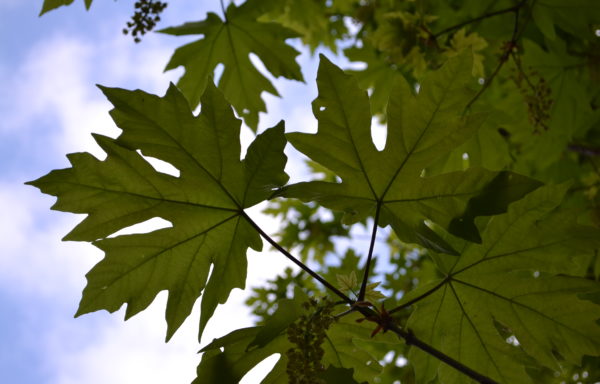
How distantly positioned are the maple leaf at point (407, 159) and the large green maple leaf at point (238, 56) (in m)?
1.51

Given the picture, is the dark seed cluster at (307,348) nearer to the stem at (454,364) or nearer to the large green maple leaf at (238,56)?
the stem at (454,364)

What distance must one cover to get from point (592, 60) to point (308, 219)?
3271 millimetres

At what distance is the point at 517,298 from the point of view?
1.87 meters

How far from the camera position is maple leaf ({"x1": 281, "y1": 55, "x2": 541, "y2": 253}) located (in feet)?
5.32

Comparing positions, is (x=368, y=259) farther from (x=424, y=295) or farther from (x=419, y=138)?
(x=419, y=138)

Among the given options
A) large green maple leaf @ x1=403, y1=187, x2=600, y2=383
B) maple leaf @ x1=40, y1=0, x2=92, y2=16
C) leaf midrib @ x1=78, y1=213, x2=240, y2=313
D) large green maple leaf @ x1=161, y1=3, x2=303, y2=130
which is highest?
large green maple leaf @ x1=161, y1=3, x2=303, y2=130

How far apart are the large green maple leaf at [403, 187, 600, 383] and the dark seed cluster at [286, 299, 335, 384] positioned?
0.40 m

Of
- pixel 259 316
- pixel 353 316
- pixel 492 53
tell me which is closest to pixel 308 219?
pixel 259 316

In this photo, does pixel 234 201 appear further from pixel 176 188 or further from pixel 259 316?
pixel 259 316

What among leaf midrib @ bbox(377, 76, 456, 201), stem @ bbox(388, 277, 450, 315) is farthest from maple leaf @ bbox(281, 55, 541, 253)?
stem @ bbox(388, 277, 450, 315)

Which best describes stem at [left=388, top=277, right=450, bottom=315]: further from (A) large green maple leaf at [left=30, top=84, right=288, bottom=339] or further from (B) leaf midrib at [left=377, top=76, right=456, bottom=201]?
(A) large green maple leaf at [left=30, top=84, right=288, bottom=339]

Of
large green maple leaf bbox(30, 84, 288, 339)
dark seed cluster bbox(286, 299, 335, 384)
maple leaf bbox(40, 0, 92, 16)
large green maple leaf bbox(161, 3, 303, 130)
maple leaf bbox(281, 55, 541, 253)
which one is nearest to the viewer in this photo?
dark seed cluster bbox(286, 299, 335, 384)

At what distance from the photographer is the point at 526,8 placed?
3129mm

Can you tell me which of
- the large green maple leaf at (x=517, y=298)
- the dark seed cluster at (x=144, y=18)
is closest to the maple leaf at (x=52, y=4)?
the dark seed cluster at (x=144, y=18)
